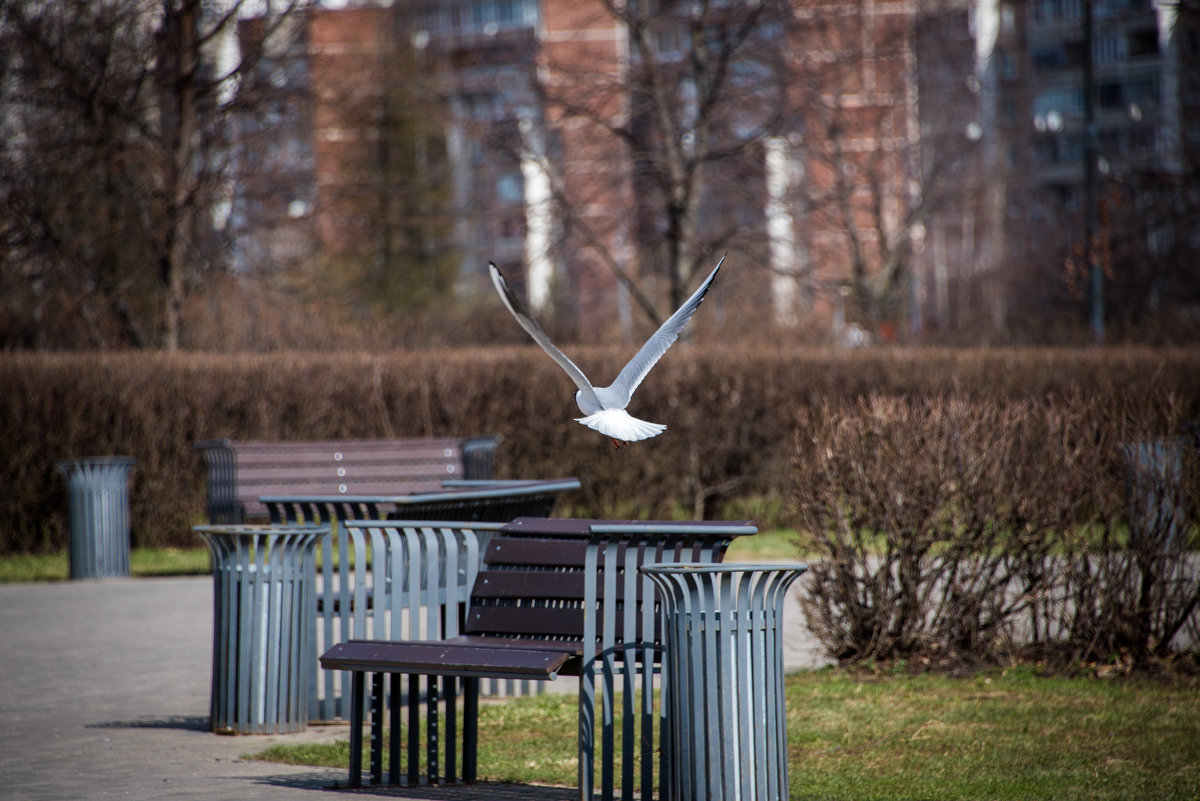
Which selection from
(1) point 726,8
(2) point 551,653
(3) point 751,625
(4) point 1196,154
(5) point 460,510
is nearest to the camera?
(3) point 751,625

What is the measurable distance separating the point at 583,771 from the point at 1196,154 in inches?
588

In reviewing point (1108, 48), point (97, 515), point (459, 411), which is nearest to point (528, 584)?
point (97, 515)

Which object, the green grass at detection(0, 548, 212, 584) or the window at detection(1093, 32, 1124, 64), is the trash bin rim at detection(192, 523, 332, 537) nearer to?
the green grass at detection(0, 548, 212, 584)

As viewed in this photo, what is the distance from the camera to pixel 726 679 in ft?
14.7

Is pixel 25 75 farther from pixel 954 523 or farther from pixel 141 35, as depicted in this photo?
pixel 954 523

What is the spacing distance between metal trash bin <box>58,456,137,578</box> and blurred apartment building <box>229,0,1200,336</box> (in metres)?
6.67

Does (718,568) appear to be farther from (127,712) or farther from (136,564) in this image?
(136,564)

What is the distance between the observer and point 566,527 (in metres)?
5.66

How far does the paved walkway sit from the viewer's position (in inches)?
217

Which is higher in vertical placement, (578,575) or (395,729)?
(578,575)

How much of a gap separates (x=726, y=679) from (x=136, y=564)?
422 inches

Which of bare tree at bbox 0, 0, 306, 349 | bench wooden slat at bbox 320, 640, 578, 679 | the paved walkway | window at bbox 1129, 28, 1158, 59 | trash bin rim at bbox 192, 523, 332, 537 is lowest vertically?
the paved walkway

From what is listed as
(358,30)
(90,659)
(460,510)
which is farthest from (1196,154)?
(358,30)

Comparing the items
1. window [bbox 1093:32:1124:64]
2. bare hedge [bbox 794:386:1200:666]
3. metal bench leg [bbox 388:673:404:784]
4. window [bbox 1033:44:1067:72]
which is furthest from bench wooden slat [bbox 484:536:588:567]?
window [bbox 1033:44:1067:72]
